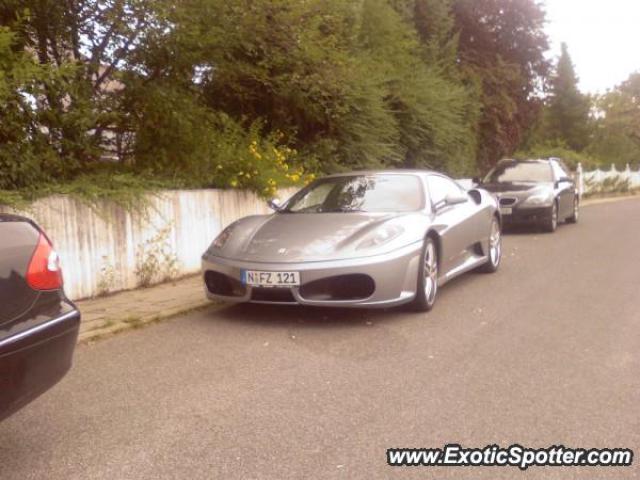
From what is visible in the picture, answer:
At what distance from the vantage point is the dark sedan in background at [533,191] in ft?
45.3

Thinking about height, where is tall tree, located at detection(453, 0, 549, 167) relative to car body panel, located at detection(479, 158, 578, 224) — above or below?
above

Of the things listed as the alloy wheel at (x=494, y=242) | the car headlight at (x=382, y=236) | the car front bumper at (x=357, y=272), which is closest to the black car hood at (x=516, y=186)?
the alloy wheel at (x=494, y=242)

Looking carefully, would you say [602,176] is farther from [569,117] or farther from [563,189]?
[569,117]

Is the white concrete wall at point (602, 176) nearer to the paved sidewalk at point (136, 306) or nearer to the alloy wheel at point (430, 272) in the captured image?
the alloy wheel at point (430, 272)

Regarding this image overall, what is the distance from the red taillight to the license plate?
2561 mm

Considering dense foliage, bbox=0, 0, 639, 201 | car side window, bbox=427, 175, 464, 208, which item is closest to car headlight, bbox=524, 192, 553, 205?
dense foliage, bbox=0, 0, 639, 201

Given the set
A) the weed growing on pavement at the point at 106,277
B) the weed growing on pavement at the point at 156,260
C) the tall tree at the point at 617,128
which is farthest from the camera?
the tall tree at the point at 617,128

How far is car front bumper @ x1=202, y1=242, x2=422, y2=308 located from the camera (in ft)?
Answer: 18.2

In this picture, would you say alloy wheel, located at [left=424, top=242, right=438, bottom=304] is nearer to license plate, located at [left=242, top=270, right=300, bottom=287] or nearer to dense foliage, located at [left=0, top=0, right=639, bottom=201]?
license plate, located at [left=242, top=270, right=300, bottom=287]

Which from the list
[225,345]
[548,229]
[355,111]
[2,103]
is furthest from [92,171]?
[548,229]

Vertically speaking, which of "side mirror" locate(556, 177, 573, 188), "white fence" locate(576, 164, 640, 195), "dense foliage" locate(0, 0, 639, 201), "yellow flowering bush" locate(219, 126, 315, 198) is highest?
"dense foliage" locate(0, 0, 639, 201)

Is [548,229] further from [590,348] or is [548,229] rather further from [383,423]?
[383,423]

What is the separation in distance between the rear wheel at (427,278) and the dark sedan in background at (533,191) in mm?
7870

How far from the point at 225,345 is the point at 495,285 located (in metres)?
3.74
